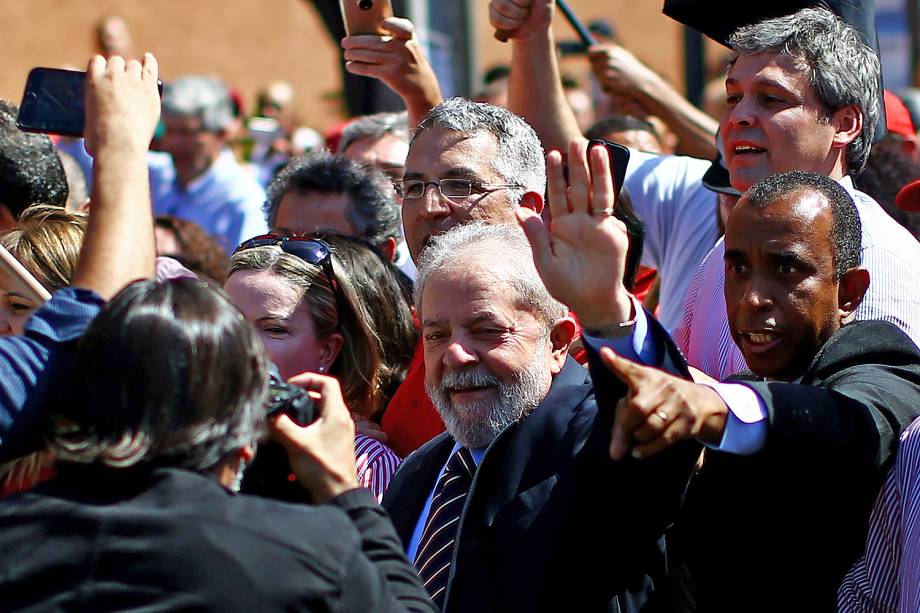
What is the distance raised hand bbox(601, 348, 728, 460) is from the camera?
1.94 metres

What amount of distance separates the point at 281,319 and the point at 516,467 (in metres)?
0.92

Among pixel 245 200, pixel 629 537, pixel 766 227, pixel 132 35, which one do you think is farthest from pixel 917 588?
pixel 132 35

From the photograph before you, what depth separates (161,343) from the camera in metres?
1.84

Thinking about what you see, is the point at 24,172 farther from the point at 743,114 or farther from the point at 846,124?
the point at 846,124

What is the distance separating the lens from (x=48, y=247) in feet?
10.2

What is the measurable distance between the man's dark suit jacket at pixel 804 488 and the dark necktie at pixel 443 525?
0.43 meters

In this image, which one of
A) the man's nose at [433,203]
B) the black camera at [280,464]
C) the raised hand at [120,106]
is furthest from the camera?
the man's nose at [433,203]

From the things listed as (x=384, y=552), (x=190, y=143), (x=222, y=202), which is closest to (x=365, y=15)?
(x=384, y=552)

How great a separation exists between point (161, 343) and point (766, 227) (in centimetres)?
125

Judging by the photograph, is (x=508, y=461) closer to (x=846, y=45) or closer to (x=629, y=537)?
(x=629, y=537)

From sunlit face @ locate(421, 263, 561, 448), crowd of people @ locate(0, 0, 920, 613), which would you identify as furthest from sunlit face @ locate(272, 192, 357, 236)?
sunlit face @ locate(421, 263, 561, 448)

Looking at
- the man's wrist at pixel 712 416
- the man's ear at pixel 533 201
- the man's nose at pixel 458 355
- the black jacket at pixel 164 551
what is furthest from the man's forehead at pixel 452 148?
the black jacket at pixel 164 551

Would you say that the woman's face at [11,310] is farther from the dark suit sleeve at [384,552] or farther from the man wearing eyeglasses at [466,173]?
the dark suit sleeve at [384,552]

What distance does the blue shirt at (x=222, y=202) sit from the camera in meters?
6.57
